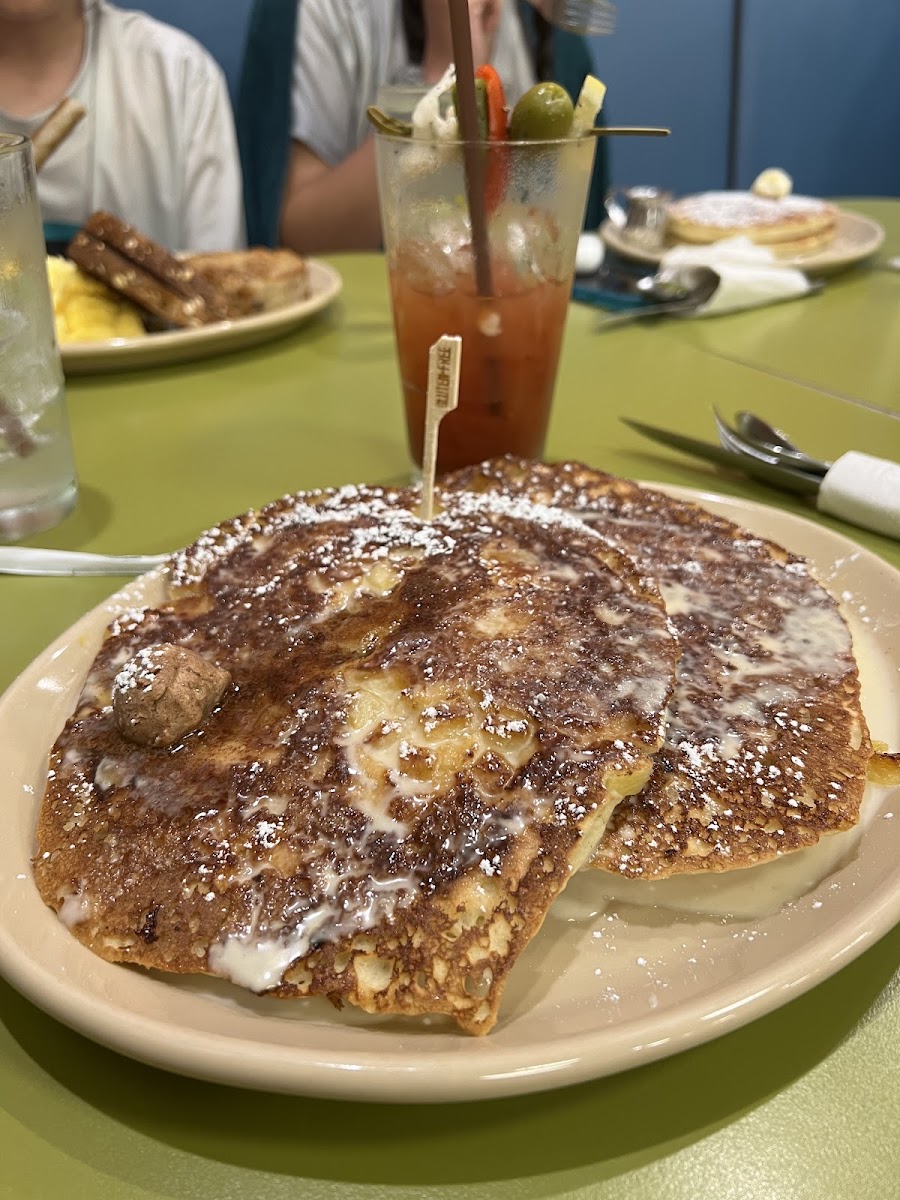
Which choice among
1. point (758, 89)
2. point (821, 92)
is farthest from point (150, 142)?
point (821, 92)

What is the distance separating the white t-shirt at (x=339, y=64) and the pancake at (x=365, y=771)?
372cm

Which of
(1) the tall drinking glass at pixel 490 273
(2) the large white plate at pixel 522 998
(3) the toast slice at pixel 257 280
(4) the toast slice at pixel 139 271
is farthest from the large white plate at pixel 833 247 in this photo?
(2) the large white plate at pixel 522 998

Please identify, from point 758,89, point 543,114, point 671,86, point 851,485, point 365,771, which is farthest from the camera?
point 758,89

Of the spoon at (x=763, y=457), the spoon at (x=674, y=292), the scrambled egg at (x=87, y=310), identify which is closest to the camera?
the spoon at (x=763, y=457)

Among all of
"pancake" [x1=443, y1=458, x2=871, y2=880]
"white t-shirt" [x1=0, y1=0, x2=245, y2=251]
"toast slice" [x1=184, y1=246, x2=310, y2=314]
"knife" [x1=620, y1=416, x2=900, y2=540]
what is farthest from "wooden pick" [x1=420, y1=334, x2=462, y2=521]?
"white t-shirt" [x1=0, y1=0, x2=245, y2=251]

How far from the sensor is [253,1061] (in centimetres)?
60

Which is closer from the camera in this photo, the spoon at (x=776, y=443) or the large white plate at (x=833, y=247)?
the spoon at (x=776, y=443)

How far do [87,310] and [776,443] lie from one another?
1446 mm

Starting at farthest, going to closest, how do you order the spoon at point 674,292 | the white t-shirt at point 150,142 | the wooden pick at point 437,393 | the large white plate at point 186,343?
the white t-shirt at point 150,142, the spoon at point 674,292, the large white plate at point 186,343, the wooden pick at point 437,393

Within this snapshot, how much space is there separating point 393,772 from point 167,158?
3.82 metres

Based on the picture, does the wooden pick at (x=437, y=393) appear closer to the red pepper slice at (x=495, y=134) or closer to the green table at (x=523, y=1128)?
the red pepper slice at (x=495, y=134)

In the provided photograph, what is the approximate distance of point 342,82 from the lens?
418 centimetres

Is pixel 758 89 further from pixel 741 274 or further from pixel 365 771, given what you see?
pixel 365 771

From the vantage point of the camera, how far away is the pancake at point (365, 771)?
689 millimetres
